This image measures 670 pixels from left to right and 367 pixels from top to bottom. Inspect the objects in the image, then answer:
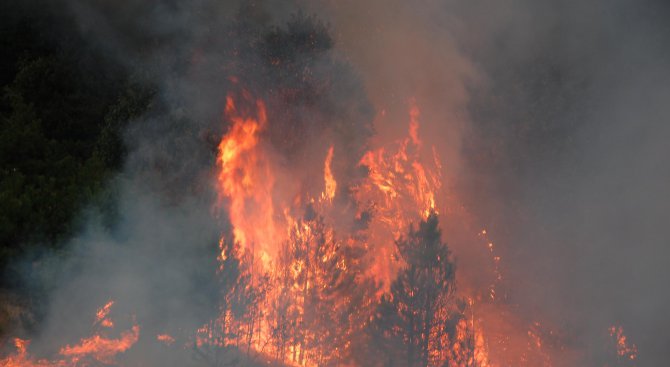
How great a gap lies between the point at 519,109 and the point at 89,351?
12.2 m

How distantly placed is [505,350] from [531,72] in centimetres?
689

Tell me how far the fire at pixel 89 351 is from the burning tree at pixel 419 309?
553 cm

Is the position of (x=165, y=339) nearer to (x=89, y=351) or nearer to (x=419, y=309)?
(x=89, y=351)

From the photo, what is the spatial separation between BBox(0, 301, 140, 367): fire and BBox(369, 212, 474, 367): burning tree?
5533 mm

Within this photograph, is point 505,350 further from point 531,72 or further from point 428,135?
point 531,72

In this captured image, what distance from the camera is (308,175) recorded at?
16844 mm

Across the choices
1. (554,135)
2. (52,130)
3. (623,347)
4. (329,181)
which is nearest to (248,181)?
(329,181)

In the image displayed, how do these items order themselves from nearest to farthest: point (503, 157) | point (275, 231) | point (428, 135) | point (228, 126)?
point (228, 126) < point (275, 231) < point (428, 135) < point (503, 157)

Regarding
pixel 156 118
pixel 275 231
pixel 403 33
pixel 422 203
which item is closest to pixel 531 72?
pixel 403 33

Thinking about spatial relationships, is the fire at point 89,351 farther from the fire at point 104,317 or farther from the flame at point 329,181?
the flame at point 329,181

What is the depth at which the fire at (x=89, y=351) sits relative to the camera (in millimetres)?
11023

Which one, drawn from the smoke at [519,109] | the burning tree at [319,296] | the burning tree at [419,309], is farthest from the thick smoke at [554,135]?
the burning tree at [319,296]

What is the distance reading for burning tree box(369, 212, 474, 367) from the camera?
15859 mm

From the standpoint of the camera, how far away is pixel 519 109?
64.5 feet
